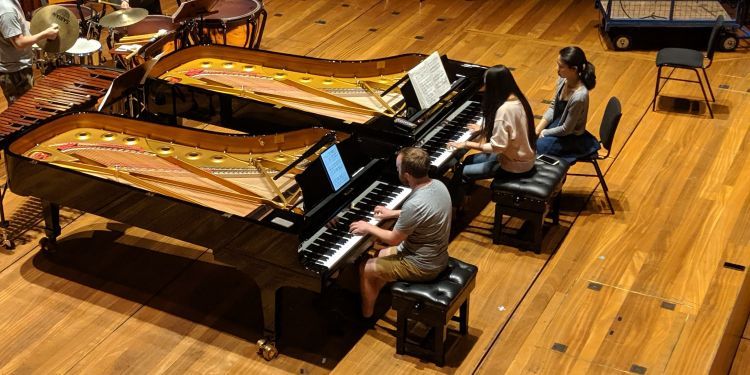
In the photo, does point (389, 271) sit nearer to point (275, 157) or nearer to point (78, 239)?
point (275, 157)

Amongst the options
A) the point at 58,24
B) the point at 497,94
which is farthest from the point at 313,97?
the point at 58,24

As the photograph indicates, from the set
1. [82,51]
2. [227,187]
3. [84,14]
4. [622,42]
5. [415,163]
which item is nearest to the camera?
[415,163]

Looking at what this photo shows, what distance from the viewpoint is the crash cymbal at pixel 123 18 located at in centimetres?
792

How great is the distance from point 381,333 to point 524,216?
125 centimetres

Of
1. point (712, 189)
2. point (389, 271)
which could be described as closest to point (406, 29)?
point (712, 189)

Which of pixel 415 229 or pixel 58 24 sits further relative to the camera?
pixel 58 24

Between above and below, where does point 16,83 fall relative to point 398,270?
above

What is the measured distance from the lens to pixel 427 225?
16.6 ft

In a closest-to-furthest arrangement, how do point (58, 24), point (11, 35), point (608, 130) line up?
point (608, 130) → point (11, 35) → point (58, 24)

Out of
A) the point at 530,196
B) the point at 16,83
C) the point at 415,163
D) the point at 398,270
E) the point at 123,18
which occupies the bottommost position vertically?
the point at 530,196

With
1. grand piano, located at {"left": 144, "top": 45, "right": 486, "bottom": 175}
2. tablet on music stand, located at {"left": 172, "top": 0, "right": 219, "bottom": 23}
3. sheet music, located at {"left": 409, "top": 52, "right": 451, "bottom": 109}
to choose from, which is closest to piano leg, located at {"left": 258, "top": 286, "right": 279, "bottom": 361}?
grand piano, located at {"left": 144, "top": 45, "right": 486, "bottom": 175}

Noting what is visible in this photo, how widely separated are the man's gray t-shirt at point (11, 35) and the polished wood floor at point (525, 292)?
3.12 feet

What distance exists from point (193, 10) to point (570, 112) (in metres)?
3.25

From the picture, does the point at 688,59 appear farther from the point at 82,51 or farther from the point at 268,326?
the point at 82,51
